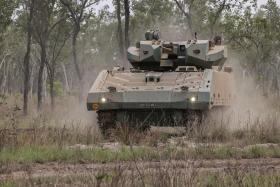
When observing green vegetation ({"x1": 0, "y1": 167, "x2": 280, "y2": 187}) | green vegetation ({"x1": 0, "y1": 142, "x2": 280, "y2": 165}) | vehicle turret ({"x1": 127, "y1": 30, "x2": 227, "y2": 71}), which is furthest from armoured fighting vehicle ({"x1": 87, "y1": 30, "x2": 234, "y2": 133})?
green vegetation ({"x1": 0, "y1": 167, "x2": 280, "y2": 187})

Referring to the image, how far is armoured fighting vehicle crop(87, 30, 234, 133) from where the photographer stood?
1460cm

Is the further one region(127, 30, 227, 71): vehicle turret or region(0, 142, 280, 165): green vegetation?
region(127, 30, 227, 71): vehicle turret

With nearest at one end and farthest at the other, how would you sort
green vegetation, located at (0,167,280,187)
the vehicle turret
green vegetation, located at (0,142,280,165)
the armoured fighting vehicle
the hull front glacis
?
green vegetation, located at (0,167,280,187) < green vegetation, located at (0,142,280,165) < the hull front glacis < the armoured fighting vehicle < the vehicle turret

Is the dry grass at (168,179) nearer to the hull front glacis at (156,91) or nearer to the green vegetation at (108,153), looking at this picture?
the green vegetation at (108,153)

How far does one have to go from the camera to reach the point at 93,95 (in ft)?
49.9

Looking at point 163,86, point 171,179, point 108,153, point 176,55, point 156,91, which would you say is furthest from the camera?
point 176,55

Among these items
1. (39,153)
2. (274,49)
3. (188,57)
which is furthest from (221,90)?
(274,49)

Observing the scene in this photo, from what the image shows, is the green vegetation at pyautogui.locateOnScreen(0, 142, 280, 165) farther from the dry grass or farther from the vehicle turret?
the vehicle turret

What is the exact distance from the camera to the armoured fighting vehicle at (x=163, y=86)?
14602mm

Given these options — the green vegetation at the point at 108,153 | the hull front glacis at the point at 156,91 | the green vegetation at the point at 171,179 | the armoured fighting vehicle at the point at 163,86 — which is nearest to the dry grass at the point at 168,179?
the green vegetation at the point at 171,179

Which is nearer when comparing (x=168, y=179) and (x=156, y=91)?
(x=168, y=179)

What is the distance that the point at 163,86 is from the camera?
49.5 ft

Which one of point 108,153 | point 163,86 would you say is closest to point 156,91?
point 163,86

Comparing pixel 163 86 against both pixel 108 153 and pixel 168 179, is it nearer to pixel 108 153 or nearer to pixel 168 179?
pixel 108 153
